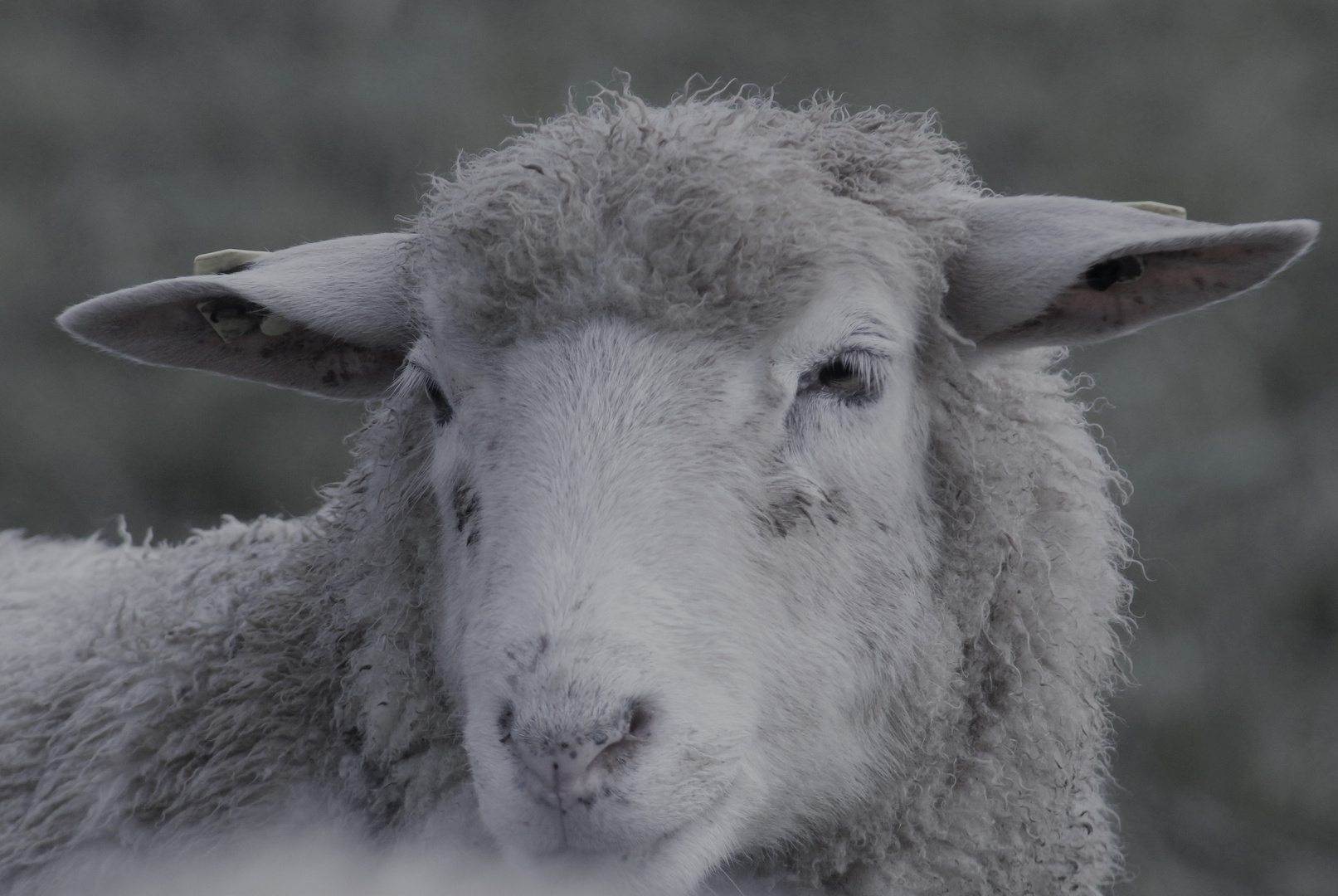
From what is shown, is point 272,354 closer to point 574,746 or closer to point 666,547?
point 666,547

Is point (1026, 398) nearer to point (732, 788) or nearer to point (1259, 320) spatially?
point (732, 788)

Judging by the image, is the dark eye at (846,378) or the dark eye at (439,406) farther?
the dark eye at (439,406)

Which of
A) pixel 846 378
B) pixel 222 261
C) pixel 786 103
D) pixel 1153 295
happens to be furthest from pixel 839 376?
pixel 786 103

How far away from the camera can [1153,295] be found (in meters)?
2.19

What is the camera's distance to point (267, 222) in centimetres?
902

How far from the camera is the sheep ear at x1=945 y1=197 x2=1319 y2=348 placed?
205cm

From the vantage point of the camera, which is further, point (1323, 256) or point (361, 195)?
point (361, 195)

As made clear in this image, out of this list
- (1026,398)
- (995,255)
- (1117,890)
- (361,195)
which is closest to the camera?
(995,255)

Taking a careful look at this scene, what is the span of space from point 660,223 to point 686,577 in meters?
0.51

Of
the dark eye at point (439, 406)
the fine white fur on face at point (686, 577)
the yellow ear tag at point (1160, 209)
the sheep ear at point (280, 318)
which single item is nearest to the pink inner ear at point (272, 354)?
the sheep ear at point (280, 318)

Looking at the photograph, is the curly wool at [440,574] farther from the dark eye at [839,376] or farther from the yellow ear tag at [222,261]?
the yellow ear tag at [222,261]

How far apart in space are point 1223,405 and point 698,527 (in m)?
6.01

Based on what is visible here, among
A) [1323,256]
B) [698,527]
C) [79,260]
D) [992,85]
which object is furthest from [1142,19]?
[698,527]

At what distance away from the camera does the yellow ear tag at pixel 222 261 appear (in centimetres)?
238
